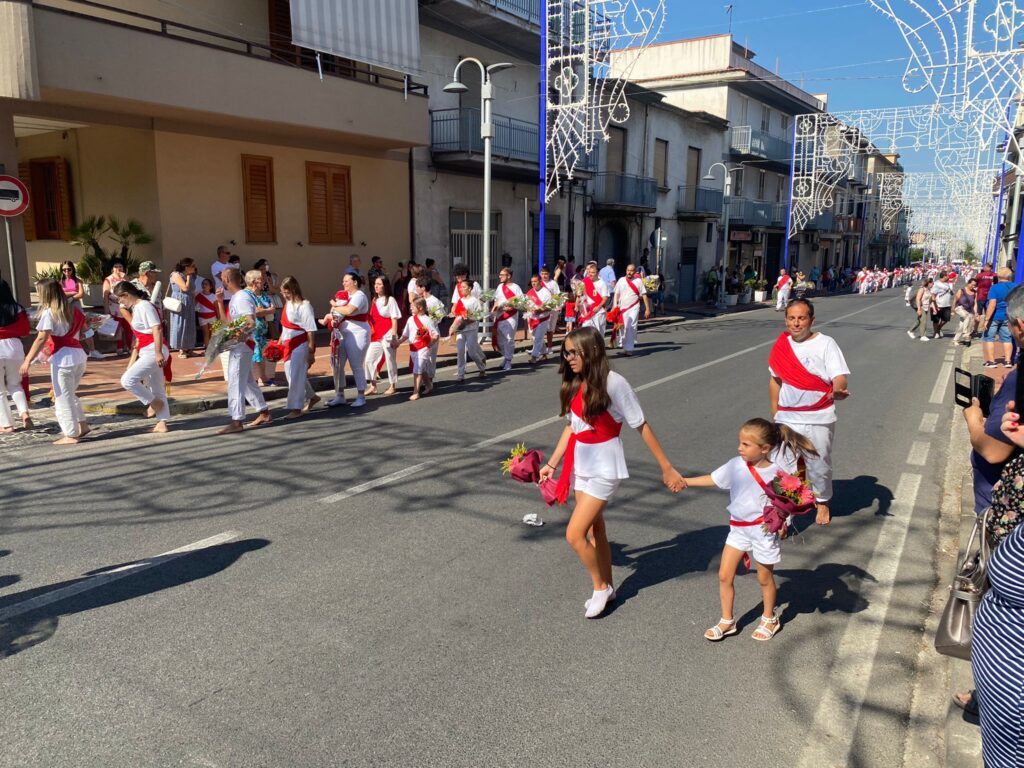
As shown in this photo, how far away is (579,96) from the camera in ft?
71.6

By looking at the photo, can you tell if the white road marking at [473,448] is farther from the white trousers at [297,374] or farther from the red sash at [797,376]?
the red sash at [797,376]

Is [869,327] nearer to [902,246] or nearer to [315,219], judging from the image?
[315,219]

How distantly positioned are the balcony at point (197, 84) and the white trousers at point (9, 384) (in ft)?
16.7

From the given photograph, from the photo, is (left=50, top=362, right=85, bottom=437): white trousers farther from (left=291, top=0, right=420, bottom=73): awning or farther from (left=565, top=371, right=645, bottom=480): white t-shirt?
(left=291, top=0, right=420, bottom=73): awning

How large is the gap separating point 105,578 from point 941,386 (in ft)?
39.6

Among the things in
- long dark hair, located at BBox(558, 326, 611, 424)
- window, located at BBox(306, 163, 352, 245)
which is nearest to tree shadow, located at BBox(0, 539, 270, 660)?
long dark hair, located at BBox(558, 326, 611, 424)

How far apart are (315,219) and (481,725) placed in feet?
50.4

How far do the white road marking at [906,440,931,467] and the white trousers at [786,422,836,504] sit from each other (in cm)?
223

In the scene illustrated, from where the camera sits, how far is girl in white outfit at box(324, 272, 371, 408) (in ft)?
31.9

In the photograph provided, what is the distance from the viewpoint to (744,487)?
392cm

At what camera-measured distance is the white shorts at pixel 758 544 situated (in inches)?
153

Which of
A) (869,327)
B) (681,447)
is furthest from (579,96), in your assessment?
(681,447)

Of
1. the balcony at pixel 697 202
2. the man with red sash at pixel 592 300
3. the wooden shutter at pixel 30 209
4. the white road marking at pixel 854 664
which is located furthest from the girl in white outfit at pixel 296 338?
the balcony at pixel 697 202

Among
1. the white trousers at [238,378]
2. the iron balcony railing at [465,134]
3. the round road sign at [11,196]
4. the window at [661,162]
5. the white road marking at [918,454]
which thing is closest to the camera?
the white road marking at [918,454]
